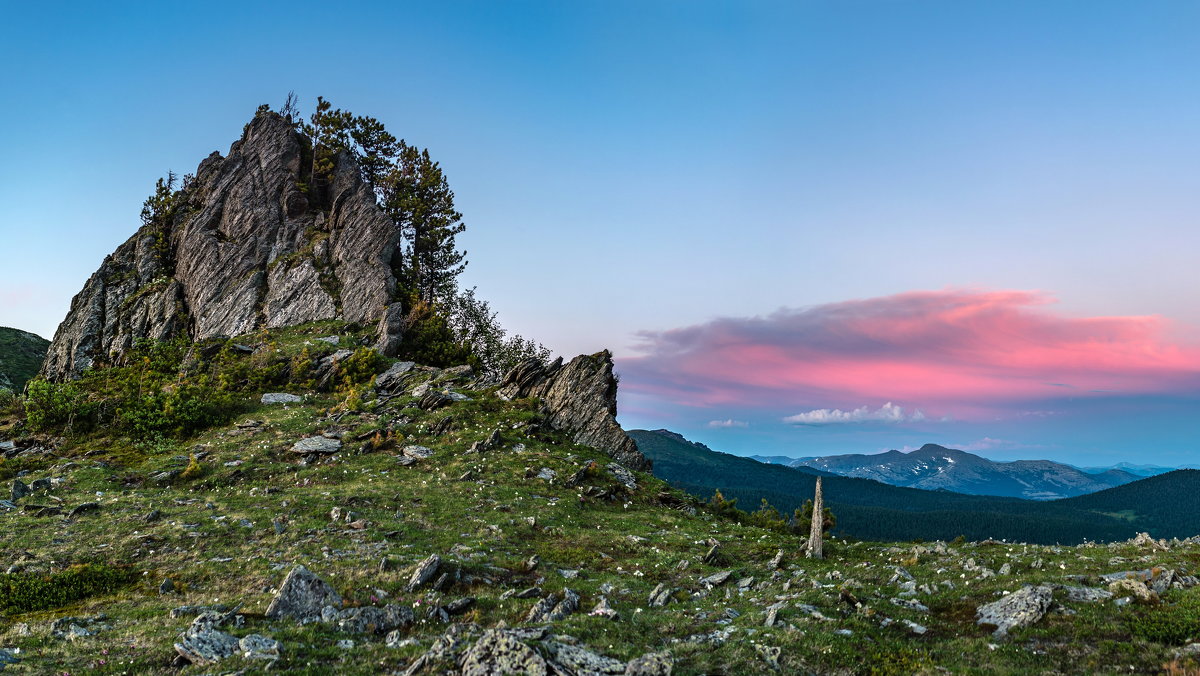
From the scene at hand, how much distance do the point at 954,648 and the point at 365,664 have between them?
51.7ft

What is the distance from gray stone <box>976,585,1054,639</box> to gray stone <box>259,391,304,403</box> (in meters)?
57.6

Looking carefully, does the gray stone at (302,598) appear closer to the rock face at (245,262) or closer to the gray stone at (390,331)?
the gray stone at (390,331)

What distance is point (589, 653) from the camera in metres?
13.3

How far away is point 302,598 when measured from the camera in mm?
17859

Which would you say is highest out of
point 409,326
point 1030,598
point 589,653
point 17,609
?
point 409,326

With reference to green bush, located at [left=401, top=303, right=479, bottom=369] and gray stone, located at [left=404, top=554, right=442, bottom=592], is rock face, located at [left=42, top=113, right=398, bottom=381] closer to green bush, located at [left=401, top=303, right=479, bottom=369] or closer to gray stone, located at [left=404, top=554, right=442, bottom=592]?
green bush, located at [left=401, top=303, right=479, bottom=369]

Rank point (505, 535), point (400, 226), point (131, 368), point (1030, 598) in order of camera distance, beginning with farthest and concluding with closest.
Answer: point (400, 226)
point (131, 368)
point (505, 535)
point (1030, 598)

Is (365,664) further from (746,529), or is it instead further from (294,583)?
(746,529)

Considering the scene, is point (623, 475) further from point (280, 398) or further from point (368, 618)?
point (280, 398)

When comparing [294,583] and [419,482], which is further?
[419,482]

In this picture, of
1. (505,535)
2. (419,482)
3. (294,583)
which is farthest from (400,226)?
(294,583)

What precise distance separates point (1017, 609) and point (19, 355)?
14288 cm

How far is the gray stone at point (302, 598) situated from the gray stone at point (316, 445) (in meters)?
26.9

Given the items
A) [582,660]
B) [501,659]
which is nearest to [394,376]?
[501,659]
